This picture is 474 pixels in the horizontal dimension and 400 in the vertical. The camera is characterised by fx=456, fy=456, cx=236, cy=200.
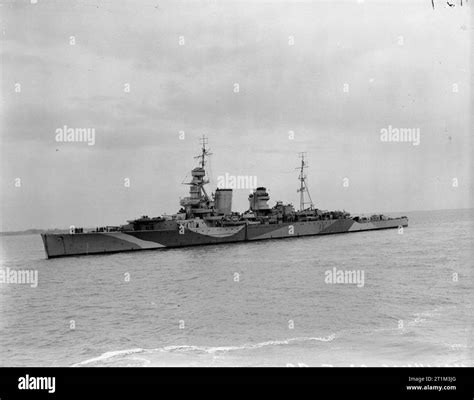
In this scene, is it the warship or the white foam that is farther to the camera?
the warship

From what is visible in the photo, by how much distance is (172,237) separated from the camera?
35531mm

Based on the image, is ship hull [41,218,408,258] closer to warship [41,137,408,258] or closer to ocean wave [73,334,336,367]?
warship [41,137,408,258]

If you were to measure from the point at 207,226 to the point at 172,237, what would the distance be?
4.05 meters

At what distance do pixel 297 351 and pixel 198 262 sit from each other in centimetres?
1726

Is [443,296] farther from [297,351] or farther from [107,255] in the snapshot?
[107,255]

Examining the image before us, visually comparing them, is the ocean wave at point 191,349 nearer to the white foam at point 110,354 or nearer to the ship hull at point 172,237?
the white foam at point 110,354

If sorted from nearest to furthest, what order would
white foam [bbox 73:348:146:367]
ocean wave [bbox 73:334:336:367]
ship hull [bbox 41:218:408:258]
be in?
white foam [bbox 73:348:146:367] < ocean wave [bbox 73:334:336:367] < ship hull [bbox 41:218:408:258]

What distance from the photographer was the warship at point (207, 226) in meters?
Answer: 32.1

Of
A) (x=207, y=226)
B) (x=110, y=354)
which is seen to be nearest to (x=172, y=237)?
(x=207, y=226)

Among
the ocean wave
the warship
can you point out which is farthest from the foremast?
the ocean wave

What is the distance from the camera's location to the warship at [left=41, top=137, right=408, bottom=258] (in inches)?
1262
